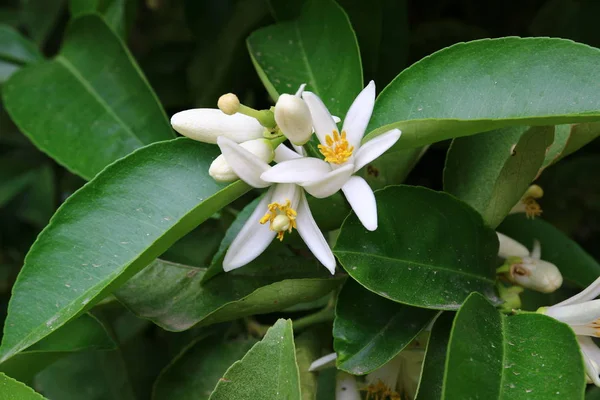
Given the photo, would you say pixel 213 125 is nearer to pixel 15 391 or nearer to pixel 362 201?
pixel 362 201

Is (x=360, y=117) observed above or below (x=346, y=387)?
above

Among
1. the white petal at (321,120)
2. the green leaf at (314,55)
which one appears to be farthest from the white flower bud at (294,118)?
the green leaf at (314,55)

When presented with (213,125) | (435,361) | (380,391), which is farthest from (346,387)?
(213,125)

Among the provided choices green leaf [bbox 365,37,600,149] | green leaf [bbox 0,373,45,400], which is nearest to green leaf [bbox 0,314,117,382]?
green leaf [bbox 0,373,45,400]

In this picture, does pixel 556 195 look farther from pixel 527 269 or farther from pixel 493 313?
pixel 493 313

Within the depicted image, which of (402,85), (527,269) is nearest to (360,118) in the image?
(402,85)

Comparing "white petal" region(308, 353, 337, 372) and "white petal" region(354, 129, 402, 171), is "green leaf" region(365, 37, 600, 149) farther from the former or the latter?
"white petal" region(308, 353, 337, 372)

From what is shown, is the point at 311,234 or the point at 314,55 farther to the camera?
the point at 314,55
